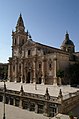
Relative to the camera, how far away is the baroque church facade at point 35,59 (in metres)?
50.7

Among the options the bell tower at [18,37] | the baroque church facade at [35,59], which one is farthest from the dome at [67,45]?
the bell tower at [18,37]

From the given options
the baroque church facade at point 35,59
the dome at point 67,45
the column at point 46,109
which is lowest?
the column at point 46,109

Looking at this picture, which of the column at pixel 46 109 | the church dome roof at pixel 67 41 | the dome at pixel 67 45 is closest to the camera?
the column at pixel 46 109

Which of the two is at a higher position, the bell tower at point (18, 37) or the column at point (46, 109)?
the bell tower at point (18, 37)

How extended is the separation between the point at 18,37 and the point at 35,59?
15.1m

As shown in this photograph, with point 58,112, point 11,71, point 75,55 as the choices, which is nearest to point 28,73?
point 11,71

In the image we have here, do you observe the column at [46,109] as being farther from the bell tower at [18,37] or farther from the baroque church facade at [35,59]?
the bell tower at [18,37]

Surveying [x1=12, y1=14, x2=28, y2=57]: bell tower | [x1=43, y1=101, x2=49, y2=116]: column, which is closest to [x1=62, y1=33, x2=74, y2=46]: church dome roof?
[x1=12, y1=14, x2=28, y2=57]: bell tower

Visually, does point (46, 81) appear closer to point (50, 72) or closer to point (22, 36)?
point (50, 72)

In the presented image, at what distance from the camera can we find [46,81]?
2029 inches

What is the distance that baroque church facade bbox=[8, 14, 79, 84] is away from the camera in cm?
5066

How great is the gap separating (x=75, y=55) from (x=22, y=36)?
21672 mm

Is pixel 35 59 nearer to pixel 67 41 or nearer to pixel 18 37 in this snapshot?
pixel 18 37

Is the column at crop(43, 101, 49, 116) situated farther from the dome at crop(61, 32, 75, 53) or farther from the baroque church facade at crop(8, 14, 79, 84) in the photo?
the dome at crop(61, 32, 75, 53)
